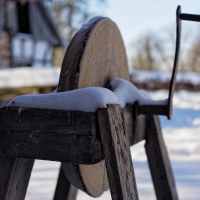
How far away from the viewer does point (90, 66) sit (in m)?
1.27

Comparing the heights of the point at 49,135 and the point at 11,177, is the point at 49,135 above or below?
above

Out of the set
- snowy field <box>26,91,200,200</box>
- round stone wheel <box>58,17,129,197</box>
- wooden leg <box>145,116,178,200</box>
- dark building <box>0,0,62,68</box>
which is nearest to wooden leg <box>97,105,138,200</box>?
round stone wheel <box>58,17,129,197</box>

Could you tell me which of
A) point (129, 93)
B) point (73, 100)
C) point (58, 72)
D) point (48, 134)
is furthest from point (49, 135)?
point (58, 72)

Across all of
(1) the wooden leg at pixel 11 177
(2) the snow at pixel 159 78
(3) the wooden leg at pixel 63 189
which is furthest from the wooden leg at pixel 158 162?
(2) the snow at pixel 159 78

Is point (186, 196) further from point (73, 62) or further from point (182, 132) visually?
point (182, 132)

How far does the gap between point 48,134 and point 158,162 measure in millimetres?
683

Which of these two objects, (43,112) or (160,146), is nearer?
(43,112)

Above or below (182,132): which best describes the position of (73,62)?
below

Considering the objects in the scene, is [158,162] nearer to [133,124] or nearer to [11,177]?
[133,124]

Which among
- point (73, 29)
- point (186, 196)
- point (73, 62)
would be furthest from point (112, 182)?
point (73, 29)

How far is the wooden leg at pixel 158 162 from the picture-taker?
1561mm

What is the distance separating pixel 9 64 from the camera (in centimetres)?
1103

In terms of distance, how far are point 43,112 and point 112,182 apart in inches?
11.0

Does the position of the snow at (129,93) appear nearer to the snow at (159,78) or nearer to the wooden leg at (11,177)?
the wooden leg at (11,177)
